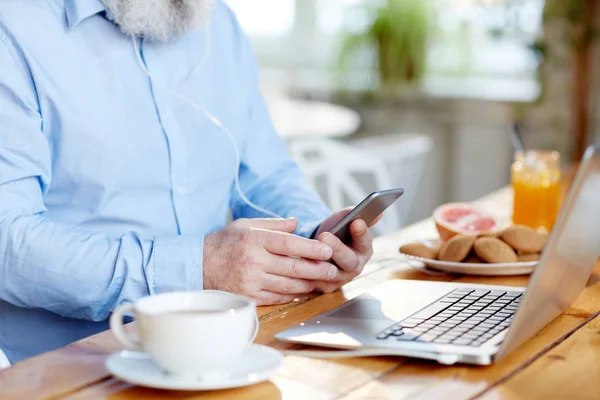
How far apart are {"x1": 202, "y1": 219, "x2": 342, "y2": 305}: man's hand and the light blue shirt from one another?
0.09 ft

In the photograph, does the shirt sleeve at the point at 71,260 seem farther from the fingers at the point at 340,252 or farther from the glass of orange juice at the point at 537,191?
the glass of orange juice at the point at 537,191

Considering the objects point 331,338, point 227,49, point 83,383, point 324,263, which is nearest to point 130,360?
point 83,383

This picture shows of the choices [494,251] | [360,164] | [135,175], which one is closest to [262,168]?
[135,175]

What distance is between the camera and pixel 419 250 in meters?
1.33

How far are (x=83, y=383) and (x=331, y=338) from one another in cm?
27

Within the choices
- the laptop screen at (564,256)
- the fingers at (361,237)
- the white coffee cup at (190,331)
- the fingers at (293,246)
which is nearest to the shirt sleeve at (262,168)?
the fingers at (361,237)

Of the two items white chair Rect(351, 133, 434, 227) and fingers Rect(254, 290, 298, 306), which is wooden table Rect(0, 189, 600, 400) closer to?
fingers Rect(254, 290, 298, 306)

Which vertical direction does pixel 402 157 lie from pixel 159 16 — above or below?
below

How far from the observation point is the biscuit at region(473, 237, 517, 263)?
1.26 meters

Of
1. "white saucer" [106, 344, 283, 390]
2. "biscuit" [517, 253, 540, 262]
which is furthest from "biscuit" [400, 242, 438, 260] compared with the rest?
"white saucer" [106, 344, 283, 390]

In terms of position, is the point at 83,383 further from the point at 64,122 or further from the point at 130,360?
the point at 64,122

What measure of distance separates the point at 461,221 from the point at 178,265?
22.7 inches

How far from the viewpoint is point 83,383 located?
849 mm

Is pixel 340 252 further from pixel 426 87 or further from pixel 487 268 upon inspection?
pixel 426 87
